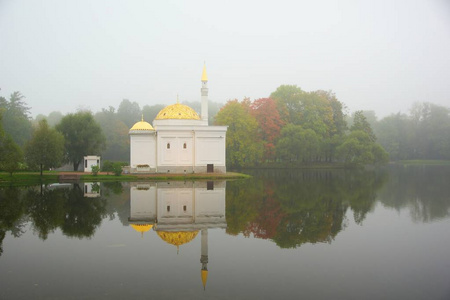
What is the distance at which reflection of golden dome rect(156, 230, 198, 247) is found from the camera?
12898 millimetres

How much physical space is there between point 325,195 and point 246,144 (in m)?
32.7

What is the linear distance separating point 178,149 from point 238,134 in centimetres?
1703

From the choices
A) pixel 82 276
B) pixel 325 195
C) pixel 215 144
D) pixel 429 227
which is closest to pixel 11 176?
pixel 215 144

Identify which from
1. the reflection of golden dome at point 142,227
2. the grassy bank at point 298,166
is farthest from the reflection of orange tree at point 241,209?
the grassy bank at point 298,166

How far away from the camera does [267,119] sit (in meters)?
64.4

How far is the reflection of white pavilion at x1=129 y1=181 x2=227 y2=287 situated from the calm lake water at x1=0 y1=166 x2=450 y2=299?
51 mm

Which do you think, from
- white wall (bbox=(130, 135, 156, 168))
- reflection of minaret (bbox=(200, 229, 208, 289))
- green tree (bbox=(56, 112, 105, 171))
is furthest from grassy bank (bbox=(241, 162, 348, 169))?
reflection of minaret (bbox=(200, 229, 208, 289))

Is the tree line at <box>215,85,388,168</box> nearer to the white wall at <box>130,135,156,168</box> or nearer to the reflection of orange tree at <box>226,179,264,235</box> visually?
the white wall at <box>130,135,156,168</box>

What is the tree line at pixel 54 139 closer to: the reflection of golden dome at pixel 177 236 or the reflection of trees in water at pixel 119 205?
the reflection of trees in water at pixel 119 205

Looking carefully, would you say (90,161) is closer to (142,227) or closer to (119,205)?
(119,205)

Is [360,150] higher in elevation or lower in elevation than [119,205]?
higher

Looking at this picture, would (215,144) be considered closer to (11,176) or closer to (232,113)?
(232,113)

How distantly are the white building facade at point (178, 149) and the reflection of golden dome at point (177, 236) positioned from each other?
27.8 meters

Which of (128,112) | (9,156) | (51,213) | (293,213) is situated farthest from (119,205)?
(128,112)
